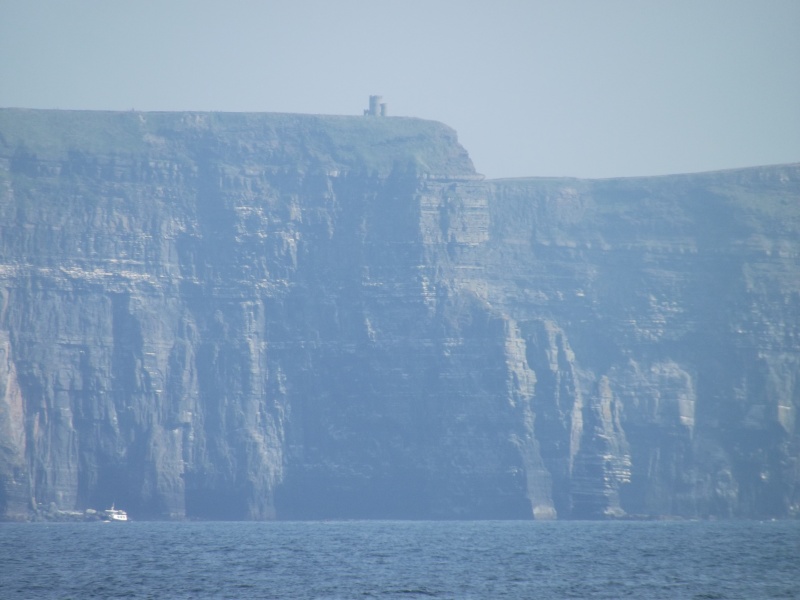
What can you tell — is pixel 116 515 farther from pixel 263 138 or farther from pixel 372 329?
pixel 263 138

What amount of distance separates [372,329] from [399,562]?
71.5 meters

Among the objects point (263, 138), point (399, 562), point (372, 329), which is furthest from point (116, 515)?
point (399, 562)

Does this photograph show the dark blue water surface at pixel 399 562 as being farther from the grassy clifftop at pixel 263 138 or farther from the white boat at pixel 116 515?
the grassy clifftop at pixel 263 138

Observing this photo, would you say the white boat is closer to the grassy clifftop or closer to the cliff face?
the cliff face

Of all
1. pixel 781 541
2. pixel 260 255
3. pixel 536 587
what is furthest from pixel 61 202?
pixel 536 587

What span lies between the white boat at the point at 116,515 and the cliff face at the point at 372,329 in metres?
1.74

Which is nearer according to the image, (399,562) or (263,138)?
(399,562)

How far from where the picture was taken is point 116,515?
155 m

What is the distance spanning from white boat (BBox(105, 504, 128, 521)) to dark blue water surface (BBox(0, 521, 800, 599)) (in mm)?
14349

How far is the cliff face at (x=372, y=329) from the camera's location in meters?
159

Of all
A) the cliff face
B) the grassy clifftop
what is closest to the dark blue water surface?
the cliff face

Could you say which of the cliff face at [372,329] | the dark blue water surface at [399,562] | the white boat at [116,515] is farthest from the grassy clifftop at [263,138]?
the dark blue water surface at [399,562]

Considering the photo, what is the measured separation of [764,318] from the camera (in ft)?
572

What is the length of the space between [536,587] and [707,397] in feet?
300
